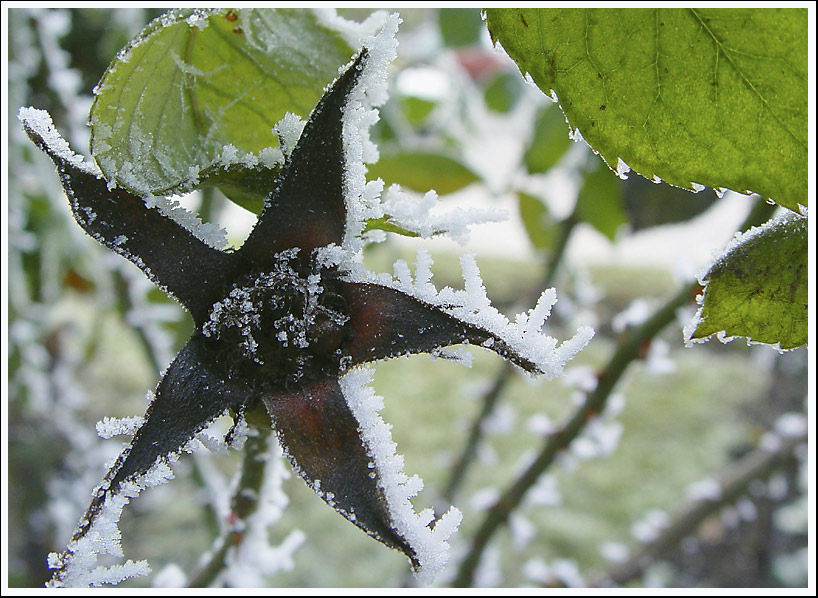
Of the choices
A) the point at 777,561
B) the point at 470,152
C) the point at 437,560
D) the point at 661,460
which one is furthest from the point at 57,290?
the point at 661,460

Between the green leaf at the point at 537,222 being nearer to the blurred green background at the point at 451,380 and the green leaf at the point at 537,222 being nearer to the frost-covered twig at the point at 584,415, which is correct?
the blurred green background at the point at 451,380

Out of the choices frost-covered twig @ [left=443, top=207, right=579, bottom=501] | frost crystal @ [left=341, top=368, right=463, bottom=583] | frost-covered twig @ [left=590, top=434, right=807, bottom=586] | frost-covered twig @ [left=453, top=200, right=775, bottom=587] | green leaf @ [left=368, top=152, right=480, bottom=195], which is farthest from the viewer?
frost-covered twig @ [left=590, top=434, right=807, bottom=586]

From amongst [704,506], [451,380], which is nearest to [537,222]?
[704,506]

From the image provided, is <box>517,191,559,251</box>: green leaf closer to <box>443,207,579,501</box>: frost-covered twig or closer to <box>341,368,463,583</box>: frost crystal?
<box>443,207,579,501</box>: frost-covered twig

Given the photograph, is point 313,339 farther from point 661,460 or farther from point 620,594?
point 661,460

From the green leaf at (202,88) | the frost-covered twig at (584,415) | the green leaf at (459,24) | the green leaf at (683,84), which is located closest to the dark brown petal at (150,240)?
the green leaf at (202,88)

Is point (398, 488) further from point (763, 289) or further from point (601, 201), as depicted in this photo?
point (601, 201)

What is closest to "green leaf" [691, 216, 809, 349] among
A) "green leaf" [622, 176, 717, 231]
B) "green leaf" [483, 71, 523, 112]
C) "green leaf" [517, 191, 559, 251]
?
"green leaf" [622, 176, 717, 231]
